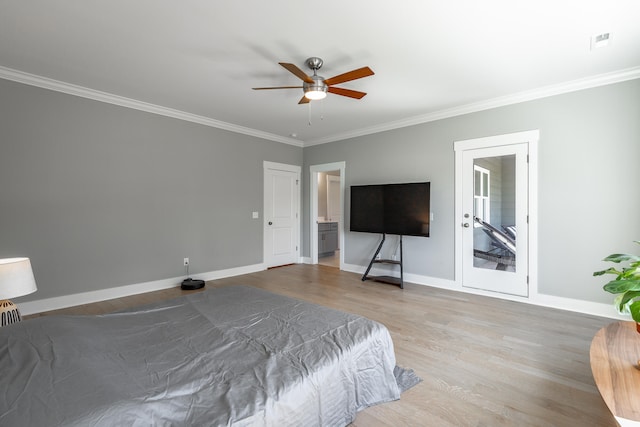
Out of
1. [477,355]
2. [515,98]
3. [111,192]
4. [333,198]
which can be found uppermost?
[515,98]

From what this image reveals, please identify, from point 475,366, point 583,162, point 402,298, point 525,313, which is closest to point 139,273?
point 402,298

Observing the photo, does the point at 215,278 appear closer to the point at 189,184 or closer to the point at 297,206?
the point at 189,184

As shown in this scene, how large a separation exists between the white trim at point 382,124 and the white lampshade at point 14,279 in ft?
8.63

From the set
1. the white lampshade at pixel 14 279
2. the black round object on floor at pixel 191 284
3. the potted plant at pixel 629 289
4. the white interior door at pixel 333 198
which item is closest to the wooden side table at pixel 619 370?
the potted plant at pixel 629 289

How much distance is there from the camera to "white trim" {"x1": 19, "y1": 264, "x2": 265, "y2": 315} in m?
3.42

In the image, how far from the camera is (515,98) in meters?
3.84

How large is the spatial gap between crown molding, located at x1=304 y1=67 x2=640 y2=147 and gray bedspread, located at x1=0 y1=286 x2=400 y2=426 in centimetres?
368

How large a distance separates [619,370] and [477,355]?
1.18 meters

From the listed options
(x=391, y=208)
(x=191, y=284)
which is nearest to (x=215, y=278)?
(x=191, y=284)

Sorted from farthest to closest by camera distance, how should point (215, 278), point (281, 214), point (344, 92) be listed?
point (281, 214) → point (215, 278) → point (344, 92)

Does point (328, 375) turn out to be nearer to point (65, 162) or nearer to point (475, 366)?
point (475, 366)

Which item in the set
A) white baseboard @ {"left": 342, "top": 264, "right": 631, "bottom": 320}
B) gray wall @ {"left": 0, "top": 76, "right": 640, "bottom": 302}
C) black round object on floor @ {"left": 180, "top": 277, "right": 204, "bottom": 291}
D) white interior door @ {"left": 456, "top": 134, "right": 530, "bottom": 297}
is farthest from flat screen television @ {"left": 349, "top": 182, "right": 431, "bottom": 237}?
black round object on floor @ {"left": 180, "top": 277, "right": 204, "bottom": 291}

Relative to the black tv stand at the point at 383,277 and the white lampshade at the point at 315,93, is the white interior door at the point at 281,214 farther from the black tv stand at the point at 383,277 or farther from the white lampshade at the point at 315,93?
the white lampshade at the point at 315,93

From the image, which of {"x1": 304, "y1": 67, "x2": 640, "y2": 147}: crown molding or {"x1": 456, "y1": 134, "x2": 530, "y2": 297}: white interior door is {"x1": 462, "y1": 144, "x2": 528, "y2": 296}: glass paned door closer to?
{"x1": 456, "y1": 134, "x2": 530, "y2": 297}: white interior door
